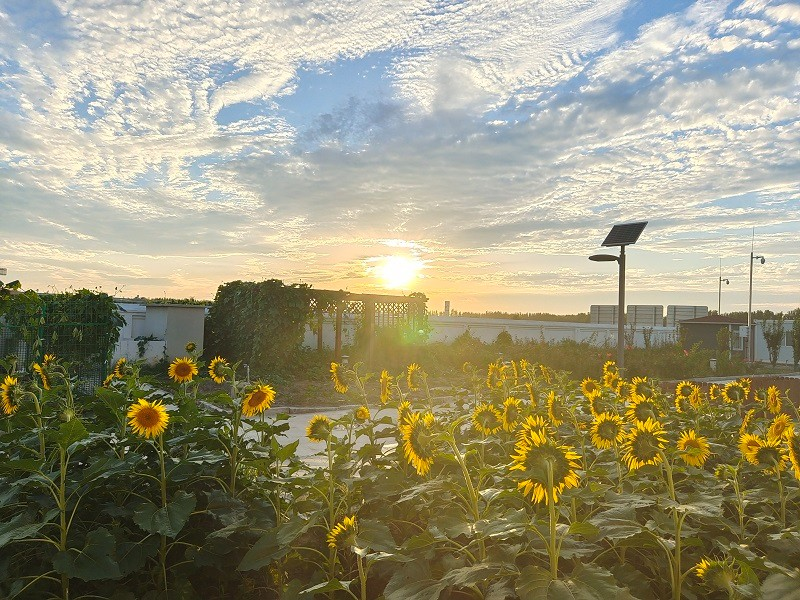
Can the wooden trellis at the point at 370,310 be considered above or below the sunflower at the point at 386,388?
above

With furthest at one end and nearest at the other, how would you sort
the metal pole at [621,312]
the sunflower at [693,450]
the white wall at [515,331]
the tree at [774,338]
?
Result: the tree at [774,338]
the white wall at [515,331]
the metal pole at [621,312]
the sunflower at [693,450]

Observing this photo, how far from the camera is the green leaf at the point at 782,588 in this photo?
1402mm

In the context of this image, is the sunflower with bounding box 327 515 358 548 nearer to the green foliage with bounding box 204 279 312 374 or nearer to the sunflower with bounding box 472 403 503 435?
the sunflower with bounding box 472 403 503 435

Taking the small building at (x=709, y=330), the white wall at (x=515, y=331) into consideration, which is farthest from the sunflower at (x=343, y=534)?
the small building at (x=709, y=330)

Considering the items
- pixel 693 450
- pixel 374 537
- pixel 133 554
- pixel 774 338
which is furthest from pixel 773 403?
pixel 774 338

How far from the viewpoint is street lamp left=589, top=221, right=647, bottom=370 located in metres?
10.7

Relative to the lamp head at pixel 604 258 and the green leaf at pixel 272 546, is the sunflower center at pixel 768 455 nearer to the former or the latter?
the green leaf at pixel 272 546

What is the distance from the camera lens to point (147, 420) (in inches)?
97.2

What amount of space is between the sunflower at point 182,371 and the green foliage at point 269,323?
1135 centimetres

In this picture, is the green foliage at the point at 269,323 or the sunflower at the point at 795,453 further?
the green foliage at the point at 269,323

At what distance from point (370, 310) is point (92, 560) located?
14.7 metres

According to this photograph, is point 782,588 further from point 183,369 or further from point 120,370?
point 120,370

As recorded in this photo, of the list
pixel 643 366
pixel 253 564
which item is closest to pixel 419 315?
pixel 643 366

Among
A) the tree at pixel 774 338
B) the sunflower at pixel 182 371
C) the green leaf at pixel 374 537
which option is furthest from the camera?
the tree at pixel 774 338
